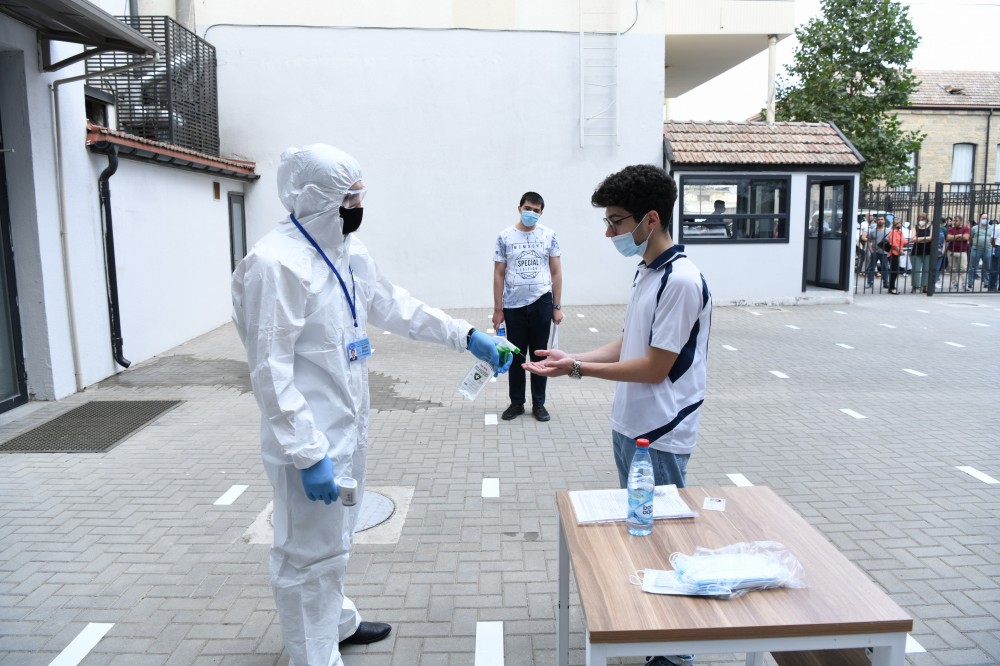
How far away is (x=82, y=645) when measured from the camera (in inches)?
124

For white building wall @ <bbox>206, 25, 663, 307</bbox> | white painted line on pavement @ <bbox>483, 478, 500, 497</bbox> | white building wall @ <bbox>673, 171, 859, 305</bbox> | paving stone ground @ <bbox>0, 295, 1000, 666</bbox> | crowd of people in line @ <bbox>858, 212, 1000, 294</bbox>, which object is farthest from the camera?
crowd of people in line @ <bbox>858, 212, 1000, 294</bbox>

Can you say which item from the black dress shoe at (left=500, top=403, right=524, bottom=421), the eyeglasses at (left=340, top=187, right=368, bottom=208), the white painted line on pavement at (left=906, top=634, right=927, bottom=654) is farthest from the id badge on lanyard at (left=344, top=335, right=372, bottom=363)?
the black dress shoe at (left=500, top=403, right=524, bottom=421)

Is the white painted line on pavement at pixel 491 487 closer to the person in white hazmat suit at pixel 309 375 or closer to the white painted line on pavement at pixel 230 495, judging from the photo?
the white painted line on pavement at pixel 230 495

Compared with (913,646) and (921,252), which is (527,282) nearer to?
(913,646)

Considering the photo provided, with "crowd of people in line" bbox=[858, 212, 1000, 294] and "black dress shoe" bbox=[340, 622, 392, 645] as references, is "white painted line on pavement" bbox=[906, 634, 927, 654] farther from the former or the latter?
"crowd of people in line" bbox=[858, 212, 1000, 294]

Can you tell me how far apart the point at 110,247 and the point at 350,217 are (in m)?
6.47

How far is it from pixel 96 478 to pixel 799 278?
12964mm

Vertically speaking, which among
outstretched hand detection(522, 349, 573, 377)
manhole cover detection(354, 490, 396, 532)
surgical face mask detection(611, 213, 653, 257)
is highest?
surgical face mask detection(611, 213, 653, 257)

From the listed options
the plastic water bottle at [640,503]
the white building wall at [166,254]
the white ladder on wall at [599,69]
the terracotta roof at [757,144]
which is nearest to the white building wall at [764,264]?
the terracotta roof at [757,144]

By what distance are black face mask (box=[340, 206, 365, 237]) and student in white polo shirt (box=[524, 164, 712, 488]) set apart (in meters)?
0.94

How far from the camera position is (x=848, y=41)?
16750 millimetres

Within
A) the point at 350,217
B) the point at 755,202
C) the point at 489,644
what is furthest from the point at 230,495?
the point at 755,202

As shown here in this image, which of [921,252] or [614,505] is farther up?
[921,252]

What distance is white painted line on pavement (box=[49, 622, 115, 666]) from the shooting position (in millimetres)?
3018
